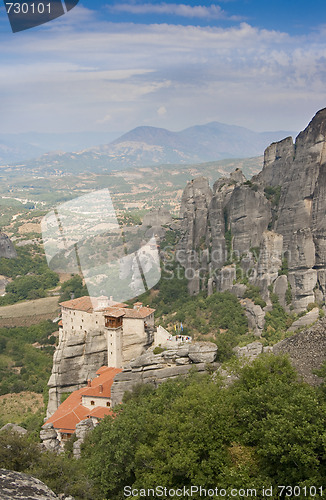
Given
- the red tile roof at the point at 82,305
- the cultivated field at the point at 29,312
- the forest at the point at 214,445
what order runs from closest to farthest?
the forest at the point at 214,445
the red tile roof at the point at 82,305
the cultivated field at the point at 29,312

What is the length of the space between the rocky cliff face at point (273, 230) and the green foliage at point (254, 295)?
0.47 metres

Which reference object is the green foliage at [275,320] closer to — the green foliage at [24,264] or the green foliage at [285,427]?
the green foliage at [285,427]

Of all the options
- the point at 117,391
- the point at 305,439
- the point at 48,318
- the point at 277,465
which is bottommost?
the point at 48,318

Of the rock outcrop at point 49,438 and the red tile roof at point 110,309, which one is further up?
the red tile roof at point 110,309

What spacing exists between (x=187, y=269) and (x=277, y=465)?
36637mm

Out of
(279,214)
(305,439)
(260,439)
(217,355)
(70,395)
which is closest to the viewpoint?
(305,439)

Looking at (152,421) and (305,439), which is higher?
(305,439)

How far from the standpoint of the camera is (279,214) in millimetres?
36656

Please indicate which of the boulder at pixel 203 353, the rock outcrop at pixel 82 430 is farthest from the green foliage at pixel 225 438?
the boulder at pixel 203 353

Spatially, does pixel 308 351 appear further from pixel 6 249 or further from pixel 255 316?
pixel 6 249

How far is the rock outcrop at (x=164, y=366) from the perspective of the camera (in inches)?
767

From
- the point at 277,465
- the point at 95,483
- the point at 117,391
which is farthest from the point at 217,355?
the point at 277,465

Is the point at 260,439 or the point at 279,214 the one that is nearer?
the point at 260,439

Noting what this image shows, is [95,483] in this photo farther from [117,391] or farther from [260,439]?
[117,391]
